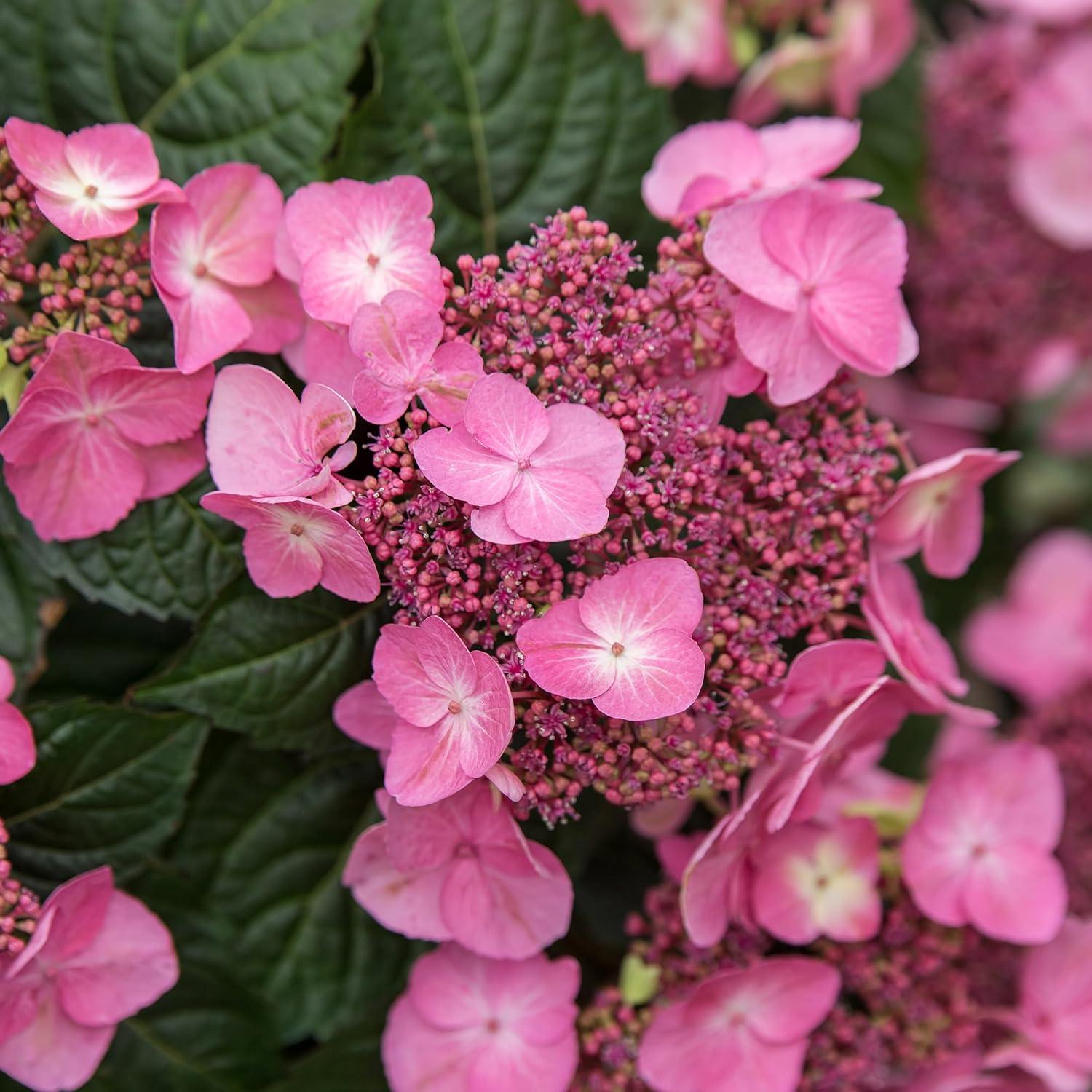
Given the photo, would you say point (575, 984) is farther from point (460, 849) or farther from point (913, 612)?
point (913, 612)

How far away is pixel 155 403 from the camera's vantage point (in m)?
0.87

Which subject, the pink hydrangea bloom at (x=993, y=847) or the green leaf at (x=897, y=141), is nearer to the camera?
the pink hydrangea bloom at (x=993, y=847)

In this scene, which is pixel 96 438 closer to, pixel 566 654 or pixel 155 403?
pixel 155 403

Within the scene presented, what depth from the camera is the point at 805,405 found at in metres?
0.91

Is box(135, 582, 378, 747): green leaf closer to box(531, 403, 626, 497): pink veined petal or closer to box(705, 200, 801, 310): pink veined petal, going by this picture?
box(531, 403, 626, 497): pink veined petal

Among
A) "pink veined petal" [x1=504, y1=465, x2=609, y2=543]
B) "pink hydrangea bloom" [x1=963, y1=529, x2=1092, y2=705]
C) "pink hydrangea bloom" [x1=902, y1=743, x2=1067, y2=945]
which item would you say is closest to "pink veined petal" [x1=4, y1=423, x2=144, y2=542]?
"pink veined petal" [x1=504, y1=465, x2=609, y2=543]

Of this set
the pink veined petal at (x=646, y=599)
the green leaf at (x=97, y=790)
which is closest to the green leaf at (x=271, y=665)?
the green leaf at (x=97, y=790)

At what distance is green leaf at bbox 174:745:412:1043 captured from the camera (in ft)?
3.42

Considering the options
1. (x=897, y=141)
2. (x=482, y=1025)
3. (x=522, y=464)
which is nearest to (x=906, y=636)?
(x=522, y=464)

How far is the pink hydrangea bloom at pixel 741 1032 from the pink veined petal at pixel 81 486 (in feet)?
1.98

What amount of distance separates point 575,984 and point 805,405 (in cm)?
51

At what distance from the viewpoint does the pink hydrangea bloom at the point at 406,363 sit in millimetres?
770

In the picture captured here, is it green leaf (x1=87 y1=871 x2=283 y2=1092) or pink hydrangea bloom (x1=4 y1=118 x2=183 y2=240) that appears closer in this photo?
pink hydrangea bloom (x1=4 y1=118 x2=183 y2=240)

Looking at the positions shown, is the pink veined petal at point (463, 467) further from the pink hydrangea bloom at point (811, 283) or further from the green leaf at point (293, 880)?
the green leaf at point (293, 880)
